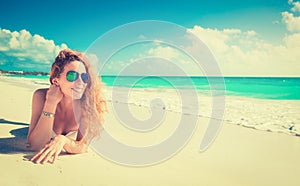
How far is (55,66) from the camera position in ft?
8.73

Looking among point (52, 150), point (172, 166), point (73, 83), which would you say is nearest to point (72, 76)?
point (73, 83)

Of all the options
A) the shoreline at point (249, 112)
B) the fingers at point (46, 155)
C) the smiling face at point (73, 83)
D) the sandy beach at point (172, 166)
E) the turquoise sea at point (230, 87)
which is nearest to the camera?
the sandy beach at point (172, 166)

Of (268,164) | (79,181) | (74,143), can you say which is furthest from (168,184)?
(268,164)

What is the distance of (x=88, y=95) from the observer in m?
3.01

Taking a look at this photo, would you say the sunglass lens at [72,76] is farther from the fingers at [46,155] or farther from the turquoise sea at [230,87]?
the turquoise sea at [230,87]

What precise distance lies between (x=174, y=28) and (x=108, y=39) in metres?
1.35

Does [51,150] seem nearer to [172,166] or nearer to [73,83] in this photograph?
[73,83]

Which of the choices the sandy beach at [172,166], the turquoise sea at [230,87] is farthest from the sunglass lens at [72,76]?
the turquoise sea at [230,87]

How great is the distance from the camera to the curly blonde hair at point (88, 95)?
8.77 feet

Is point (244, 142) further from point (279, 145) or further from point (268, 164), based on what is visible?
point (268, 164)

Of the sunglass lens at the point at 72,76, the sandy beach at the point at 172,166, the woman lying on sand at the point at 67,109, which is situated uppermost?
the sunglass lens at the point at 72,76

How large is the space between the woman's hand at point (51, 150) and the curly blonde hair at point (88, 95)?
1.34 feet

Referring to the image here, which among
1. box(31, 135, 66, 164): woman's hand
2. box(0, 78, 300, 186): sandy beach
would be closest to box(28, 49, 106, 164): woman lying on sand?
box(31, 135, 66, 164): woman's hand

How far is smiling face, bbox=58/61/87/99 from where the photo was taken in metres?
2.61
